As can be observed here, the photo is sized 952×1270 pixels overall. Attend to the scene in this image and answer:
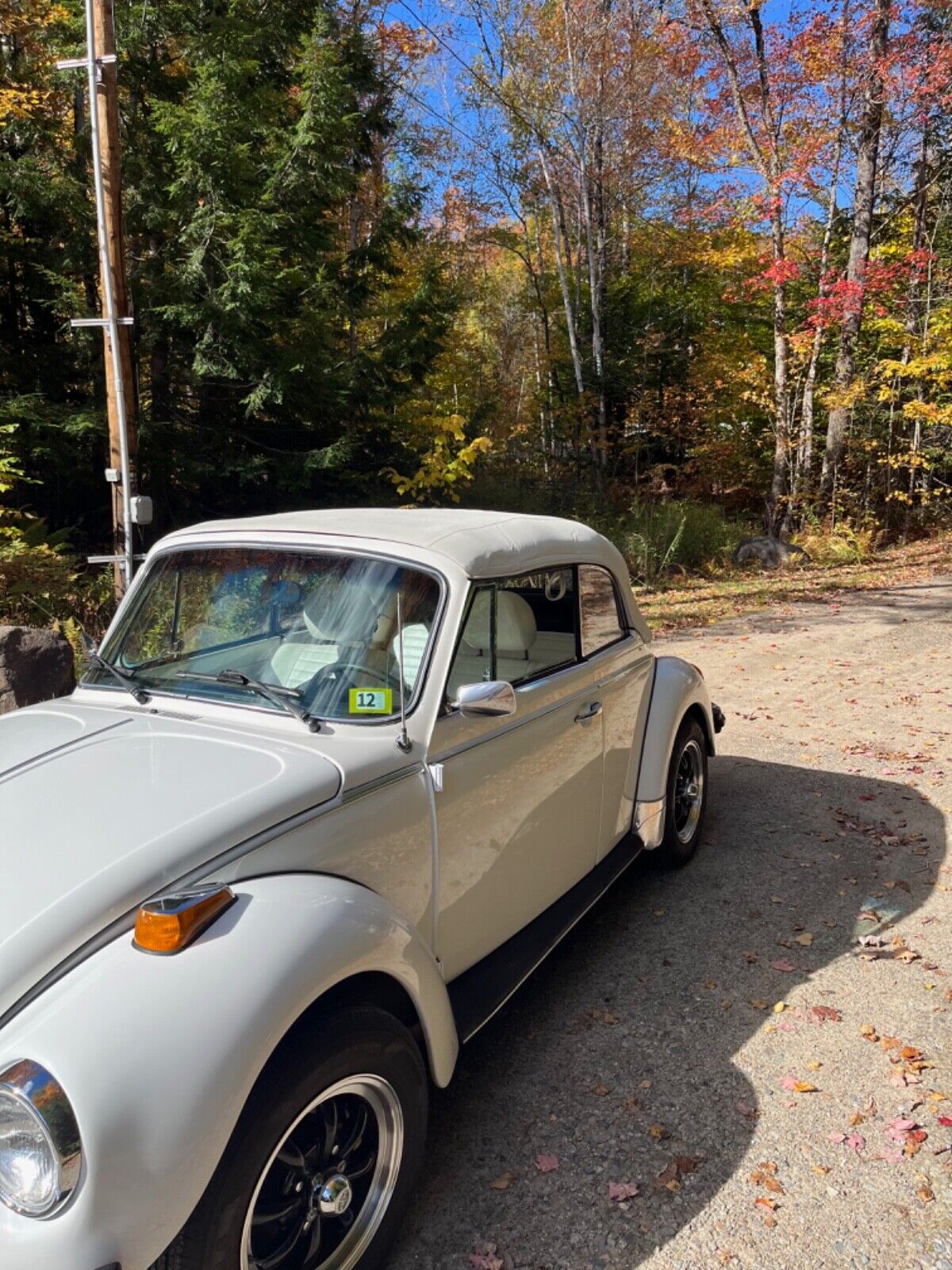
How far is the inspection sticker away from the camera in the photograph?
2.64 meters

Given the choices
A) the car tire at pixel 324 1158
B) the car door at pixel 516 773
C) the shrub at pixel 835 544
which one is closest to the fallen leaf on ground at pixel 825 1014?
the car door at pixel 516 773

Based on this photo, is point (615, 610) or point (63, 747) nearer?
point (63, 747)

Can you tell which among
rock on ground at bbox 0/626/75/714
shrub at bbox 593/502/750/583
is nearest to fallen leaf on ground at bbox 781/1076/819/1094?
rock on ground at bbox 0/626/75/714

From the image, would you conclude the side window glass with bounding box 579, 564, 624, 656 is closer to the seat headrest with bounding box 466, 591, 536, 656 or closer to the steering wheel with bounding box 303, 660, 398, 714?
the seat headrest with bounding box 466, 591, 536, 656

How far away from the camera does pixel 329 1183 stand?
2.06m

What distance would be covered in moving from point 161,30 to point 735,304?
1715cm

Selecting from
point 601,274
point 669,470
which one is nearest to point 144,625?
point 601,274

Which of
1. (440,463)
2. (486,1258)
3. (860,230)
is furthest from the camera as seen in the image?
(860,230)

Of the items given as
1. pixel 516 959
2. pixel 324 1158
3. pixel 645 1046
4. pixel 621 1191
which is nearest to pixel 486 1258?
pixel 621 1191

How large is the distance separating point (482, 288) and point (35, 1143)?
3210 cm

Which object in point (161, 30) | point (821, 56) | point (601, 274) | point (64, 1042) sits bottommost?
point (64, 1042)

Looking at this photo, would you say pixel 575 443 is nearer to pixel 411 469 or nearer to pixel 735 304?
pixel 735 304

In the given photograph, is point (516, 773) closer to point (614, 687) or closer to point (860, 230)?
point (614, 687)

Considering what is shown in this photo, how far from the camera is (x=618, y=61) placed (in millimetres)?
18625
